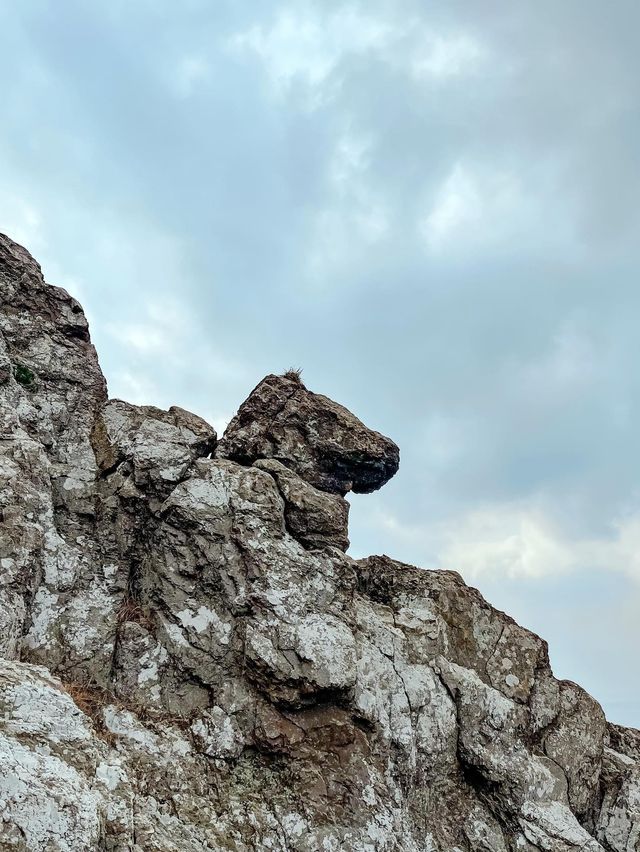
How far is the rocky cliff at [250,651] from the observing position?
1430cm

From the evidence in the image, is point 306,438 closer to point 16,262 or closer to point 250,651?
point 250,651

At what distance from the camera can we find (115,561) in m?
18.4

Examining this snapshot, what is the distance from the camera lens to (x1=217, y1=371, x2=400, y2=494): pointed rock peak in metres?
21.6

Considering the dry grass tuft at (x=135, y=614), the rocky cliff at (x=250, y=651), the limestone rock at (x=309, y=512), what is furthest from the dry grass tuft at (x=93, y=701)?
the limestone rock at (x=309, y=512)

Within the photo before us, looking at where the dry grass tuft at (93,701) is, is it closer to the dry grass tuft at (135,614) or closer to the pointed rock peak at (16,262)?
the dry grass tuft at (135,614)

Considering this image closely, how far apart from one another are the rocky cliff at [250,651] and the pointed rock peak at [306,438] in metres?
0.07

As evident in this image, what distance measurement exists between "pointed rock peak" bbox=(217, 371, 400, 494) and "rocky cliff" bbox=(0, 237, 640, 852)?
7 cm

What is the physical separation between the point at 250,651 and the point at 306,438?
784 cm

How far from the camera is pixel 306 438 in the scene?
72.7ft

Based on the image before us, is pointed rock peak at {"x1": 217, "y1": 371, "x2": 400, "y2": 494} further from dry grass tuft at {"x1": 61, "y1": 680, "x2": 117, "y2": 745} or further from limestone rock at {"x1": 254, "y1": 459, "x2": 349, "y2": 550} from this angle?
dry grass tuft at {"x1": 61, "y1": 680, "x2": 117, "y2": 745}

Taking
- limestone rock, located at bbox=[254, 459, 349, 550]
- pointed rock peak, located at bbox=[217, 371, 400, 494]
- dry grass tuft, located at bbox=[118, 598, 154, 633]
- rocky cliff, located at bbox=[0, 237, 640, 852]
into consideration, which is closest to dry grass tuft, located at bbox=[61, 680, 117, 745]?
rocky cliff, located at bbox=[0, 237, 640, 852]

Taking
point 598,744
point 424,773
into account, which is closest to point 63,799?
point 424,773

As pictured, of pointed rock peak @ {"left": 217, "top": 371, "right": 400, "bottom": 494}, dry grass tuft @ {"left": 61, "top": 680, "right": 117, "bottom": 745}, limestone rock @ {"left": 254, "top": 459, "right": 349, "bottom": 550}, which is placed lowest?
dry grass tuft @ {"left": 61, "top": 680, "right": 117, "bottom": 745}

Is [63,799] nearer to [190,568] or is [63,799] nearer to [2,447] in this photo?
[190,568]
